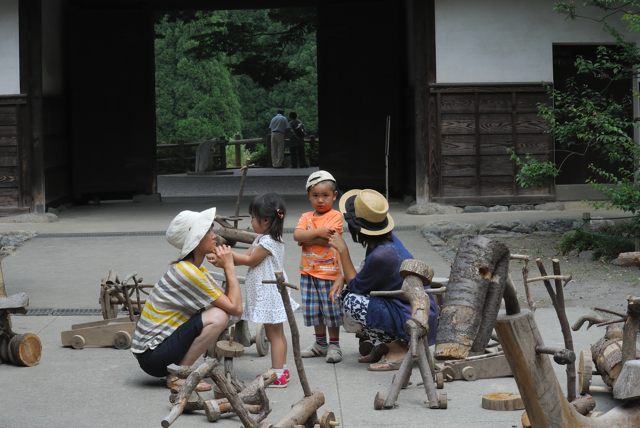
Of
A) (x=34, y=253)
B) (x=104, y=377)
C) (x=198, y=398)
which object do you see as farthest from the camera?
(x=34, y=253)

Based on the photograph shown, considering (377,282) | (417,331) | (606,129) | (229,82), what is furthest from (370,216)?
(229,82)

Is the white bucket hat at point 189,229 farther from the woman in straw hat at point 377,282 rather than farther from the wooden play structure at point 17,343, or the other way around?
the wooden play structure at point 17,343

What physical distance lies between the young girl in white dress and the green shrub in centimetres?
549

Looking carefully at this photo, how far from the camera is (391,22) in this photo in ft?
62.3

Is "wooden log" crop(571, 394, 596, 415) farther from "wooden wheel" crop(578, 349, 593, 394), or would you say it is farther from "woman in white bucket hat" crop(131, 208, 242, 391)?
"woman in white bucket hat" crop(131, 208, 242, 391)

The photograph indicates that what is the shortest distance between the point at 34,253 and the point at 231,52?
15.6 meters

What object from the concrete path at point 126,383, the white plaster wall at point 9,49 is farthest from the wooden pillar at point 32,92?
the concrete path at point 126,383

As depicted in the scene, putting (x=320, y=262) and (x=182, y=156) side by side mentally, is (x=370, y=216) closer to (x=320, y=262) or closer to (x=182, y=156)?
(x=320, y=262)

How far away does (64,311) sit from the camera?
9.20 meters

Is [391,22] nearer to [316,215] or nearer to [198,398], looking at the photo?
[316,215]

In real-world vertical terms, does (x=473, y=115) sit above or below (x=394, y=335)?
above

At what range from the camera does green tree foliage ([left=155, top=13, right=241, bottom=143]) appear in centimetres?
3641

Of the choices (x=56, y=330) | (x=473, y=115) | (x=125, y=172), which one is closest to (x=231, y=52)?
(x=125, y=172)

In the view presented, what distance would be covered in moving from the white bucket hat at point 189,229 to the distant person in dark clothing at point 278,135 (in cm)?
2378
